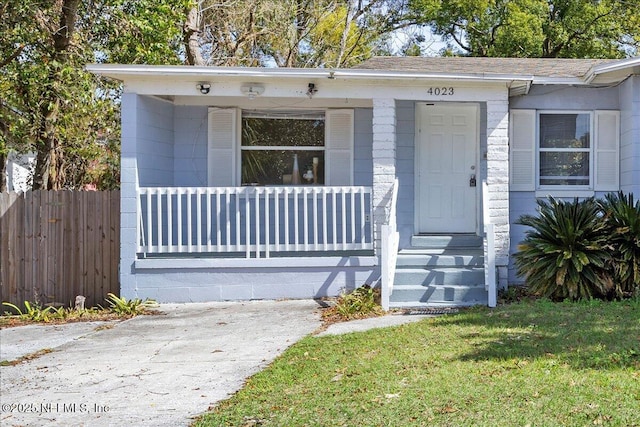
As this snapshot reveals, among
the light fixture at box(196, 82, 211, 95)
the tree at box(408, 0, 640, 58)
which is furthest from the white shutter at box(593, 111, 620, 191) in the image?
the tree at box(408, 0, 640, 58)

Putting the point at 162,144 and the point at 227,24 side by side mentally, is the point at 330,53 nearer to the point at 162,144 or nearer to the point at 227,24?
the point at 227,24

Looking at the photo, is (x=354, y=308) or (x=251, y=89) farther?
(x=251, y=89)

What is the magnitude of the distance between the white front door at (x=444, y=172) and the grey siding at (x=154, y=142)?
4.02 metres

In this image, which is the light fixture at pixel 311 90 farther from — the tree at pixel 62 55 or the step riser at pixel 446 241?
the tree at pixel 62 55

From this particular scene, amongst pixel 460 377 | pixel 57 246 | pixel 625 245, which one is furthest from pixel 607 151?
pixel 57 246

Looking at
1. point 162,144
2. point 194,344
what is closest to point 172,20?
point 162,144

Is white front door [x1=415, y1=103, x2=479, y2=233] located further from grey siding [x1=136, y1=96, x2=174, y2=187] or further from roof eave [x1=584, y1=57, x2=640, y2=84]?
grey siding [x1=136, y1=96, x2=174, y2=187]

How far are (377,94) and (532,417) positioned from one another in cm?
617

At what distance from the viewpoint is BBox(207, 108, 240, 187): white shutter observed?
34.7 feet

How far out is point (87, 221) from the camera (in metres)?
9.79

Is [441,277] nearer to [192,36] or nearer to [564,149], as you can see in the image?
[564,149]
